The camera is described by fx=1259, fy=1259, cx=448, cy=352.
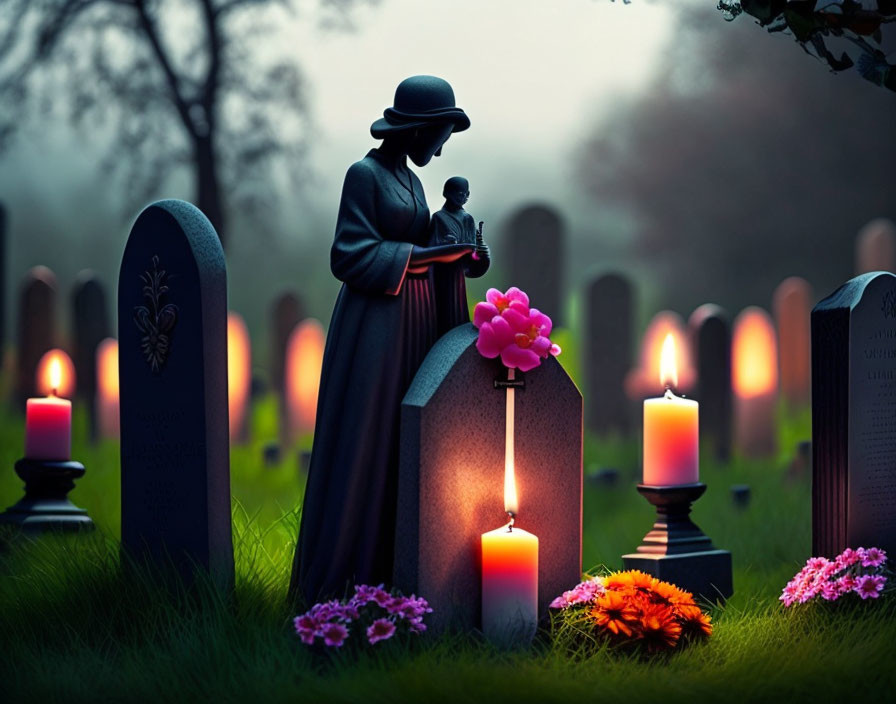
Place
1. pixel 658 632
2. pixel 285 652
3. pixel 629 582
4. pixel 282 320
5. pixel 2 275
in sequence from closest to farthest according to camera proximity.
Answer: pixel 285 652
pixel 658 632
pixel 629 582
pixel 282 320
pixel 2 275

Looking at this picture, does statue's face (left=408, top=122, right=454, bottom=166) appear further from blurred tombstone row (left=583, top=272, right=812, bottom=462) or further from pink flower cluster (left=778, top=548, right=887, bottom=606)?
blurred tombstone row (left=583, top=272, right=812, bottom=462)

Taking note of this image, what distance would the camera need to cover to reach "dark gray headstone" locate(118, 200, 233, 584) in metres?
4.47

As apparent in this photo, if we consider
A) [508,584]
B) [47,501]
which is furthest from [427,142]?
[47,501]

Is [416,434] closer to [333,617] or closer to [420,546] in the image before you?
[420,546]

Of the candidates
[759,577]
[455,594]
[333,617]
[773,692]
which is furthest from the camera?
[759,577]

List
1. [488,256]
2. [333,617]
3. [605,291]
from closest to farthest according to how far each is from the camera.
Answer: [333,617] → [488,256] → [605,291]

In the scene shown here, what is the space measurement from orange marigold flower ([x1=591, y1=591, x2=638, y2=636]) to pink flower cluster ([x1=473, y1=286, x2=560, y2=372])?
2.60ft

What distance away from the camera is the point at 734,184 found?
18.4 meters

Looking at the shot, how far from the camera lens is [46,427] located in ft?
19.1

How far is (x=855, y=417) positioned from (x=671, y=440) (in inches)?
29.2

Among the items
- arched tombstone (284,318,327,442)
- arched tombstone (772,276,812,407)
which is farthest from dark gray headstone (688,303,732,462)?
arched tombstone (284,318,327,442)

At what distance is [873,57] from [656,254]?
15.3m

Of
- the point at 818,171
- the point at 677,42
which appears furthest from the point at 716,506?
the point at 677,42

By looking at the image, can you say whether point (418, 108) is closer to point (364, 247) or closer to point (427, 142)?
point (427, 142)
